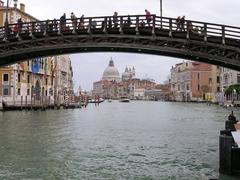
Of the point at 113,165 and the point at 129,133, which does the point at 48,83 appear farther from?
the point at 113,165

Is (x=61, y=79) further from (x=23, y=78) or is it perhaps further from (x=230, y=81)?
(x=230, y=81)

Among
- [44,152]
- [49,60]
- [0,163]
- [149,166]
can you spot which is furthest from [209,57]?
[49,60]

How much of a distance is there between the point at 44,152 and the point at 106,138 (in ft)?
19.3

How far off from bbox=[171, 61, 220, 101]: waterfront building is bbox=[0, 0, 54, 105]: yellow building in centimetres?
5104

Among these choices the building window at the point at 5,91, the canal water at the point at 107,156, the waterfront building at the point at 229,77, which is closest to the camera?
the canal water at the point at 107,156

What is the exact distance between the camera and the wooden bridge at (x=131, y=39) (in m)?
16.6

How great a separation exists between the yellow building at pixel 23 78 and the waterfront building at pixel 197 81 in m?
51.0

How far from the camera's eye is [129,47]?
17.8 metres

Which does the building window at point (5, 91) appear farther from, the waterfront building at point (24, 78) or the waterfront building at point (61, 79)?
the waterfront building at point (61, 79)

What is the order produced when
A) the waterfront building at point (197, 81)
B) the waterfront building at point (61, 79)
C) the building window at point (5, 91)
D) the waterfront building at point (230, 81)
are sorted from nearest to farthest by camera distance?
the building window at point (5, 91) < the waterfront building at point (61, 79) < the waterfront building at point (230, 81) < the waterfront building at point (197, 81)

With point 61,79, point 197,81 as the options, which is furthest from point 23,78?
point 197,81

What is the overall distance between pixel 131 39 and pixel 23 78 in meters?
39.8

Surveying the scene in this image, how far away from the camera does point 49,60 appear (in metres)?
66.1

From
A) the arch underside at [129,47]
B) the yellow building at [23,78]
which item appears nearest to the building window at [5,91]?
the yellow building at [23,78]
